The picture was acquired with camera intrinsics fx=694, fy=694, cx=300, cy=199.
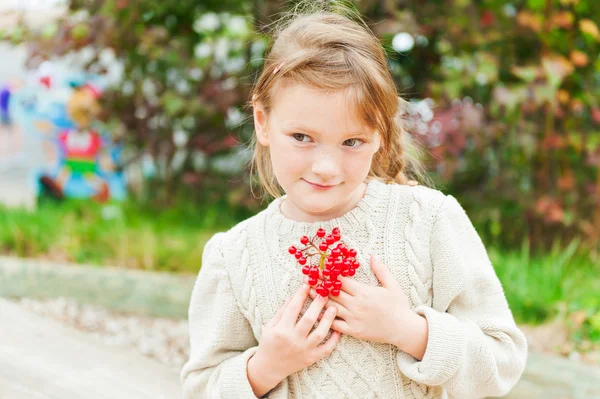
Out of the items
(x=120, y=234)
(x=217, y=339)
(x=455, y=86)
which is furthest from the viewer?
(x=120, y=234)

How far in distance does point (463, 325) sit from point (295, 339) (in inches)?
13.7

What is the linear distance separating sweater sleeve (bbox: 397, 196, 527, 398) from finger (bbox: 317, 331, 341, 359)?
0.46 feet

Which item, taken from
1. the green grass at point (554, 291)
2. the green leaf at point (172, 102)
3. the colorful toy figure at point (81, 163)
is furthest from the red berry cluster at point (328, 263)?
the colorful toy figure at point (81, 163)

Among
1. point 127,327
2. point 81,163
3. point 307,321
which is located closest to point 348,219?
point 307,321

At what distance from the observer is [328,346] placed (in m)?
1.42

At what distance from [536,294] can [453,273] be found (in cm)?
193

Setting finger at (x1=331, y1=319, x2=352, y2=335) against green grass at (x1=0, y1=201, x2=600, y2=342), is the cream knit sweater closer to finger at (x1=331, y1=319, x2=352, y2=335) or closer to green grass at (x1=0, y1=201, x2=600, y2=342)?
finger at (x1=331, y1=319, x2=352, y2=335)

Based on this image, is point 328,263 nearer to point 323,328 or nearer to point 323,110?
point 323,328

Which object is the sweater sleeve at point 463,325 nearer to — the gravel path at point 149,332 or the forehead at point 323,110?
the forehead at point 323,110

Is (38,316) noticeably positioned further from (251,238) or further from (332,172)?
(332,172)

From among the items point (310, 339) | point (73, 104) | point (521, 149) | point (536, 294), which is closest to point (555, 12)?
point (521, 149)

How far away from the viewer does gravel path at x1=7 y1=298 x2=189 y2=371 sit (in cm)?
329

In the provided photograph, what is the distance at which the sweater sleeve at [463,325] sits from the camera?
4.58 feet

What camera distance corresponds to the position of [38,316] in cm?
305
